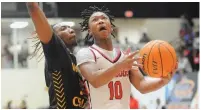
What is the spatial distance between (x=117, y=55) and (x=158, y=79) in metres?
0.21

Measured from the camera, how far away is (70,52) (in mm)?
1693

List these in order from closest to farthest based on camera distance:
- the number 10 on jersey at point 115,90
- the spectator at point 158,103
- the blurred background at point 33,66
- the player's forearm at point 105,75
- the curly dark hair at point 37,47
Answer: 1. the player's forearm at point 105,75
2. the number 10 on jersey at point 115,90
3. the curly dark hair at point 37,47
4. the blurred background at point 33,66
5. the spectator at point 158,103

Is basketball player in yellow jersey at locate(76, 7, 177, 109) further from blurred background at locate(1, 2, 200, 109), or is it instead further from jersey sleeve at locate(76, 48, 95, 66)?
blurred background at locate(1, 2, 200, 109)

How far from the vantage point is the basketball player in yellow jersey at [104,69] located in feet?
5.04

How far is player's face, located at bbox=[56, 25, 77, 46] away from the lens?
1719 mm

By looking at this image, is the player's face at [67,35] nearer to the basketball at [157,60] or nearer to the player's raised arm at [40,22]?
the player's raised arm at [40,22]

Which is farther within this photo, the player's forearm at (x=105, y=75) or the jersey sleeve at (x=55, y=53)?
the jersey sleeve at (x=55, y=53)

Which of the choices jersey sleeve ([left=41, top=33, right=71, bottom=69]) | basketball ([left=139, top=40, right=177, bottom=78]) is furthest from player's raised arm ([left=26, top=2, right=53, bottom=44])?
basketball ([left=139, top=40, right=177, bottom=78])

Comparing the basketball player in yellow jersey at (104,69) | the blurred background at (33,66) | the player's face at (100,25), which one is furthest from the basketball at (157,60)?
the blurred background at (33,66)

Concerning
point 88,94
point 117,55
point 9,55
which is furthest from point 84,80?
point 9,55

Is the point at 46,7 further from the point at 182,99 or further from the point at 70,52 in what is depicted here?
the point at 182,99

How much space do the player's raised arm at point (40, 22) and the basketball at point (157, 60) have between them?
15.3 inches

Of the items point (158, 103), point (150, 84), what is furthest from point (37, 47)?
point (158, 103)

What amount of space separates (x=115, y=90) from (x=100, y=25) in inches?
10.9
